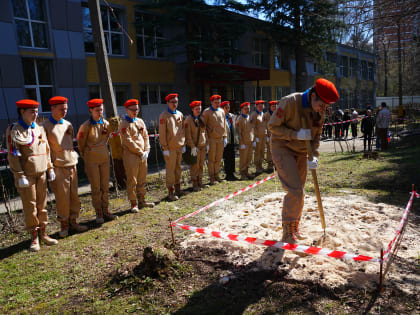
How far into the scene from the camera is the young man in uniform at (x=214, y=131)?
817cm

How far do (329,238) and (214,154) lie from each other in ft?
14.7

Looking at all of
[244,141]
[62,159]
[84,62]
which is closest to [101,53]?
[62,159]

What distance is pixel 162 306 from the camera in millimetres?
3256

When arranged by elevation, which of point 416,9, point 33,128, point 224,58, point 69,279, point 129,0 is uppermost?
point 129,0

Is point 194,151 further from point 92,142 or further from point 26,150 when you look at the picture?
point 26,150

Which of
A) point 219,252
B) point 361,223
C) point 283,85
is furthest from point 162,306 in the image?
point 283,85

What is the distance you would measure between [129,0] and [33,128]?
45.2 feet

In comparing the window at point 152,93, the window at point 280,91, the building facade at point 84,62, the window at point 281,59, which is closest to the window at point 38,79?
the building facade at point 84,62

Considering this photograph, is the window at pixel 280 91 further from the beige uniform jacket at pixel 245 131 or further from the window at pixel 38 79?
the beige uniform jacket at pixel 245 131

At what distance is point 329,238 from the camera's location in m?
4.34

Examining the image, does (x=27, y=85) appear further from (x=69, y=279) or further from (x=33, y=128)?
(x=69, y=279)

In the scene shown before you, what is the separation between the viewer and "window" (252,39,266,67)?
25.8 metres

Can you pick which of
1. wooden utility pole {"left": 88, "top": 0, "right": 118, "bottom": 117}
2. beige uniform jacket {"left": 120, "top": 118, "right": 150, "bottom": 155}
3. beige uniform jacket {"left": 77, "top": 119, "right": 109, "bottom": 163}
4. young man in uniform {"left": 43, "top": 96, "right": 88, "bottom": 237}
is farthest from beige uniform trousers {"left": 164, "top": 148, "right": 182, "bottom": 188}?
young man in uniform {"left": 43, "top": 96, "right": 88, "bottom": 237}

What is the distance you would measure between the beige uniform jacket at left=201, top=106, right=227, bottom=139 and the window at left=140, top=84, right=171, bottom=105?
1055cm
